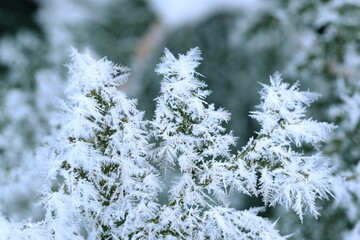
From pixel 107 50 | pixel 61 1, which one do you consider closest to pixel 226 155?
pixel 107 50

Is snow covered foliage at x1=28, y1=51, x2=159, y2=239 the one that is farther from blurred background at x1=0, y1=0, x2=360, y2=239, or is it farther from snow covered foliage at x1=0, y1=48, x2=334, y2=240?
blurred background at x1=0, y1=0, x2=360, y2=239

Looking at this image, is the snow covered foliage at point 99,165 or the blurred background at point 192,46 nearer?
the snow covered foliage at point 99,165

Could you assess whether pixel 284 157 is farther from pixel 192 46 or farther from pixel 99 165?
pixel 192 46

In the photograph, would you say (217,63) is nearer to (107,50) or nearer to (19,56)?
(107,50)

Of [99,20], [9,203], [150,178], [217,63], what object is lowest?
[150,178]

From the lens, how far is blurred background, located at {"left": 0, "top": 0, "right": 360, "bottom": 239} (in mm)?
1177

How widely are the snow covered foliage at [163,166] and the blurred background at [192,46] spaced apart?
0.45 metres

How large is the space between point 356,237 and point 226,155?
1.22 feet

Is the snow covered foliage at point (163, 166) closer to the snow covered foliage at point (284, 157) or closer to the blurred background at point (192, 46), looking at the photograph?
Result: the snow covered foliage at point (284, 157)

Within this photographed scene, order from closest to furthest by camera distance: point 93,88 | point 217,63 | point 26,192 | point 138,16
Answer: point 93,88 → point 26,192 → point 217,63 → point 138,16

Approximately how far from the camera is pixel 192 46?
1376mm

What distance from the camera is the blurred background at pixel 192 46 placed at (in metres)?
1.18

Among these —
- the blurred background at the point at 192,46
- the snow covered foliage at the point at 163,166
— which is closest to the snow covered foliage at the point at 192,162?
Result: the snow covered foliage at the point at 163,166

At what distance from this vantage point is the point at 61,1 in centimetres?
159
